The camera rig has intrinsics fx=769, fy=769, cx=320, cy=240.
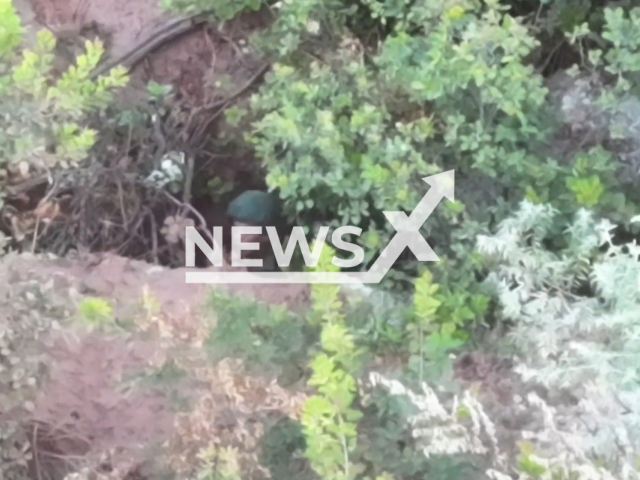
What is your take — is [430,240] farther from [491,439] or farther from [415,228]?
[491,439]

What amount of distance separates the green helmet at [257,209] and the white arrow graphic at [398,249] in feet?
1.11

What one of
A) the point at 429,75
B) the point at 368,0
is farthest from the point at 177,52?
the point at 429,75

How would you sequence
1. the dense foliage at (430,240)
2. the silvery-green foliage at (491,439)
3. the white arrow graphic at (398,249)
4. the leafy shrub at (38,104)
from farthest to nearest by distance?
the white arrow graphic at (398,249) < the leafy shrub at (38,104) < the dense foliage at (430,240) < the silvery-green foliage at (491,439)

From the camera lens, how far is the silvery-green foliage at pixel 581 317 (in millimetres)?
1287

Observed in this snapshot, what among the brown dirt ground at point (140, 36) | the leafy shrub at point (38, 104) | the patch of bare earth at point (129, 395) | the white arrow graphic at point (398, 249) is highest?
the brown dirt ground at point (140, 36)

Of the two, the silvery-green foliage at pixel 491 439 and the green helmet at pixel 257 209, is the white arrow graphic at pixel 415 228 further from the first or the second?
the silvery-green foliage at pixel 491 439

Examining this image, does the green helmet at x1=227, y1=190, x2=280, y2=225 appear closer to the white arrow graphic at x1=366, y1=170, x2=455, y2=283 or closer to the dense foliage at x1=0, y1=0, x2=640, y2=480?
the dense foliage at x1=0, y1=0, x2=640, y2=480

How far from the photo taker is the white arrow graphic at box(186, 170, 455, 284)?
204 centimetres

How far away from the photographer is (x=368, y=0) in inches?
84.2

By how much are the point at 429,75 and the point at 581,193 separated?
47cm

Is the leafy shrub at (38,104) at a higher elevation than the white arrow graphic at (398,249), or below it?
higher

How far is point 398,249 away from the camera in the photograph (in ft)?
6.91

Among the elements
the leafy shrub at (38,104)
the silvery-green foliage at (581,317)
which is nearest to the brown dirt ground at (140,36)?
the leafy shrub at (38,104)

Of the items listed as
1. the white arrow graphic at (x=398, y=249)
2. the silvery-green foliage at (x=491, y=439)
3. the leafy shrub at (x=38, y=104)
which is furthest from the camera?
the white arrow graphic at (x=398, y=249)
